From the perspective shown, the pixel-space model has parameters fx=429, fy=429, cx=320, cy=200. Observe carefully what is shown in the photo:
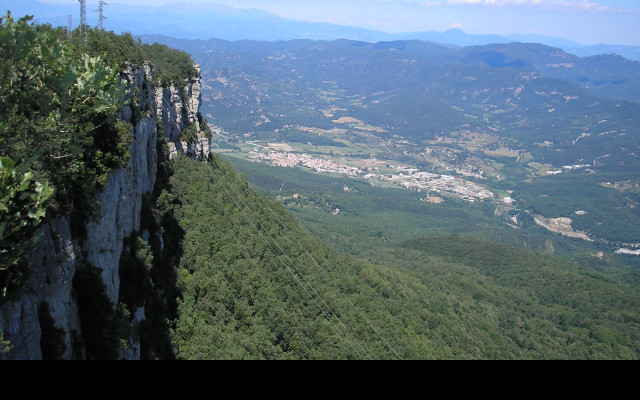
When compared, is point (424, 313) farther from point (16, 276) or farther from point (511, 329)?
point (16, 276)

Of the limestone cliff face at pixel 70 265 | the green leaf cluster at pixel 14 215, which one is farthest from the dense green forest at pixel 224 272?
the limestone cliff face at pixel 70 265

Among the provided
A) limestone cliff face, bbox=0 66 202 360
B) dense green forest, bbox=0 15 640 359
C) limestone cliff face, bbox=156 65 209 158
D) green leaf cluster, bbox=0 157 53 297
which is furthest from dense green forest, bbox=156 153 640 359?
green leaf cluster, bbox=0 157 53 297

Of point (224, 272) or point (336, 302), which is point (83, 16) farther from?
point (336, 302)

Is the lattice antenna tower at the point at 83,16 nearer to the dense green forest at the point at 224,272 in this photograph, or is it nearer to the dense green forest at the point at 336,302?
the dense green forest at the point at 224,272

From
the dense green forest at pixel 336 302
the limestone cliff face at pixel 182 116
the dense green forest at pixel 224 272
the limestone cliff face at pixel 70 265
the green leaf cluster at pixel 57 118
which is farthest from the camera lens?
the limestone cliff face at pixel 182 116

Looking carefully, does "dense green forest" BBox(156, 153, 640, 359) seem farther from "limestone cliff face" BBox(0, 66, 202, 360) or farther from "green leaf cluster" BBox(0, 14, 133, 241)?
"green leaf cluster" BBox(0, 14, 133, 241)

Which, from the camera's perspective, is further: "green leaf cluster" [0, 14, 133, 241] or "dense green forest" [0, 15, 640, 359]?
"dense green forest" [0, 15, 640, 359]
